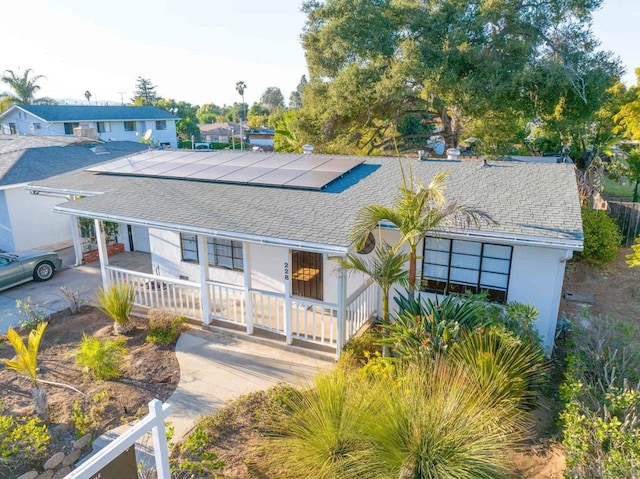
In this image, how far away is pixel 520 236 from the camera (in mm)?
7672

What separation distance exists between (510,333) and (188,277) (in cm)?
853

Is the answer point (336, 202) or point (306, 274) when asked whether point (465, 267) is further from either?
point (306, 274)

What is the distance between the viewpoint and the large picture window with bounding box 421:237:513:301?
8742 millimetres

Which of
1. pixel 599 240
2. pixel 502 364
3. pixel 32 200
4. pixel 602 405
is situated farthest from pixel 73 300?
pixel 599 240

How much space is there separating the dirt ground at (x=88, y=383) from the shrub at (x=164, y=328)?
20 cm

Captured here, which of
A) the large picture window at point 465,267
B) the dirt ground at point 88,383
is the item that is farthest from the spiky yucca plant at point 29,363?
the large picture window at point 465,267

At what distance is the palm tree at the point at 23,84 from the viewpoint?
193 ft

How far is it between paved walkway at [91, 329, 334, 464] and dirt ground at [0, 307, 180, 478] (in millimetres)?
291

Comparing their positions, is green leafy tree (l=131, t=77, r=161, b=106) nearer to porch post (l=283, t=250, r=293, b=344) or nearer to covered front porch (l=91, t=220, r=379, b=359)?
covered front porch (l=91, t=220, r=379, b=359)

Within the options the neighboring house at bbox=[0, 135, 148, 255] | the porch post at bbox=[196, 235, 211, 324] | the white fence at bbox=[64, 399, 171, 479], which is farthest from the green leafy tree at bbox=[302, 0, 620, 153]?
the white fence at bbox=[64, 399, 171, 479]

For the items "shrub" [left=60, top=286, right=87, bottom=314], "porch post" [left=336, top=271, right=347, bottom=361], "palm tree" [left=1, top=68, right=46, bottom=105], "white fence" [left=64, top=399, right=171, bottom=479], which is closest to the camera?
"white fence" [left=64, top=399, right=171, bottom=479]

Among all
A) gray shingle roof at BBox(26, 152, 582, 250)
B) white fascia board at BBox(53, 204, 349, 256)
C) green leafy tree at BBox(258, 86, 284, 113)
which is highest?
green leafy tree at BBox(258, 86, 284, 113)

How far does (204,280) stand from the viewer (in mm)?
9680

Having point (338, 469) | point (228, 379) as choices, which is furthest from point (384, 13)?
point (338, 469)
